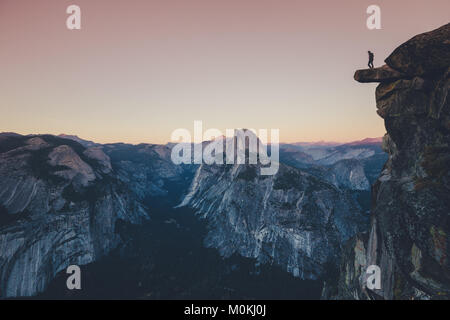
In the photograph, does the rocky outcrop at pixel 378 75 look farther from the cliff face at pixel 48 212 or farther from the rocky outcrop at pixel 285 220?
the cliff face at pixel 48 212

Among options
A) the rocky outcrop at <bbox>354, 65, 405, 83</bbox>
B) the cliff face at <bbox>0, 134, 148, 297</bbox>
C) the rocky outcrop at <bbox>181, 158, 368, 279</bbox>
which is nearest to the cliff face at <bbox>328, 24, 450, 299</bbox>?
the rocky outcrop at <bbox>354, 65, 405, 83</bbox>

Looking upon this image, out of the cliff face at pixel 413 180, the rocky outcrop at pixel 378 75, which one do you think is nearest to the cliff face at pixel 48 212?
the cliff face at pixel 413 180

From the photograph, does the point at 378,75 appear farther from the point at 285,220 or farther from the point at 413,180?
the point at 285,220

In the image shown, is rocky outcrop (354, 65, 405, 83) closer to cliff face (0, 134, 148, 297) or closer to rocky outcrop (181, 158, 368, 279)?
rocky outcrop (181, 158, 368, 279)
